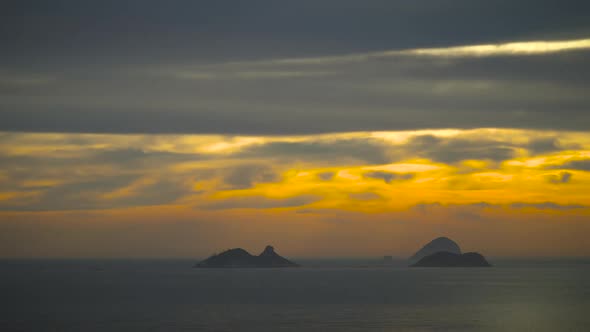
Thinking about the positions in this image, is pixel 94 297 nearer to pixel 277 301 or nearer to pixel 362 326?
pixel 277 301

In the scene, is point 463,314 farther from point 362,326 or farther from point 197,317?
point 197,317

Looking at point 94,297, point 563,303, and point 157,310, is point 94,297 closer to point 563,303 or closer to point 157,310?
point 157,310

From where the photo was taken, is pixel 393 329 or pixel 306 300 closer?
pixel 393 329

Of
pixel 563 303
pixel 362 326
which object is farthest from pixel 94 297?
pixel 563 303

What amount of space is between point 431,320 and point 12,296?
→ 97305mm

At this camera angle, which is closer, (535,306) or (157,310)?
(157,310)

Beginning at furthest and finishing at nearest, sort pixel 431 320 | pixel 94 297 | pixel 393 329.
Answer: pixel 94 297 → pixel 431 320 → pixel 393 329

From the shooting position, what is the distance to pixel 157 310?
407 ft

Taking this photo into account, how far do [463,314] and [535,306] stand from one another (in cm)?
2544

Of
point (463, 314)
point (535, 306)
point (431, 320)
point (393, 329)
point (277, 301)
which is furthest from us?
point (277, 301)

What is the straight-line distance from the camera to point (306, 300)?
489ft

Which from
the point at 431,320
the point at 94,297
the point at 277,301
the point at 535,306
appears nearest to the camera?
the point at 431,320

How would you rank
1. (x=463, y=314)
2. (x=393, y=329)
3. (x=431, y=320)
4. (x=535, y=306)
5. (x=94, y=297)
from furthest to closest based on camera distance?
(x=94, y=297) → (x=535, y=306) → (x=463, y=314) → (x=431, y=320) → (x=393, y=329)

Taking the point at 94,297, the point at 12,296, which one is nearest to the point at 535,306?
the point at 94,297
